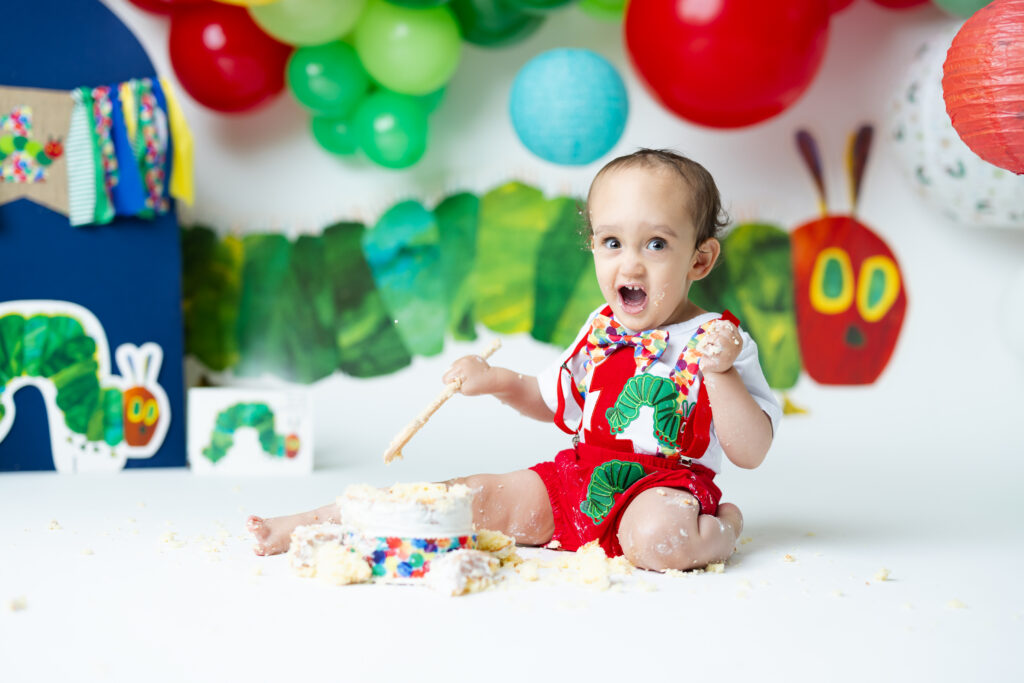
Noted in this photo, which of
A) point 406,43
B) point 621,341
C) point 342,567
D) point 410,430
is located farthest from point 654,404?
point 406,43

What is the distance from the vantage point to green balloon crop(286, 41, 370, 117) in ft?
7.27

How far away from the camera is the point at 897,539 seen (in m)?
1.44

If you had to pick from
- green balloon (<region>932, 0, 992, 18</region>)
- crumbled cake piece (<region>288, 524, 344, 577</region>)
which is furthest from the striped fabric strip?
green balloon (<region>932, 0, 992, 18</region>)

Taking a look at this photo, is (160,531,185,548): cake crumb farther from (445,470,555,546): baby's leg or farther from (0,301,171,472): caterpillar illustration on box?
(0,301,171,472): caterpillar illustration on box

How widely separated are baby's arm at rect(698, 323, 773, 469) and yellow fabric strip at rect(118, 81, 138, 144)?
139cm

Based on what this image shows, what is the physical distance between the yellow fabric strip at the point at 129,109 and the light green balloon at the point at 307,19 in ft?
1.00

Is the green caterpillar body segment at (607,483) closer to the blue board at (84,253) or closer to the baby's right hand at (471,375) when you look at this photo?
the baby's right hand at (471,375)

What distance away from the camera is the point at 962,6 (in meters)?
2.24

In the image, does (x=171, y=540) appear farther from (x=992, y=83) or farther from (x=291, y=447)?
(x=992, y=83)

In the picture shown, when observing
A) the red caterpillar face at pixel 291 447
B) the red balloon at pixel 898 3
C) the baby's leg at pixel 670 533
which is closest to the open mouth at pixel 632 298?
the baby's leg at pixel 670 533

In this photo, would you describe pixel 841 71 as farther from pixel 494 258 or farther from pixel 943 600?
pixel 943 600

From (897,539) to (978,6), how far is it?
1.35 meters

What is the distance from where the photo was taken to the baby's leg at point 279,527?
126 cm

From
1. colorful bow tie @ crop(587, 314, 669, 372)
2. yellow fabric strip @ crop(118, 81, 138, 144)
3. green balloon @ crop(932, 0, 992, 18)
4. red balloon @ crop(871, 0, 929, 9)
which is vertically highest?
red balloon @ crop(871, 0, 929, 9)
